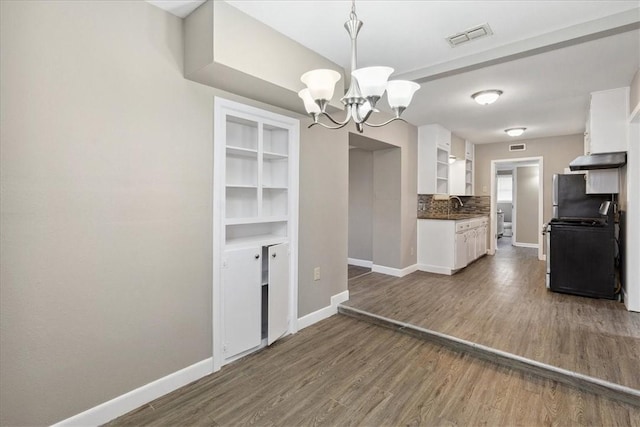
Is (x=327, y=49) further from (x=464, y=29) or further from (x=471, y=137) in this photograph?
(x=471, y=137)

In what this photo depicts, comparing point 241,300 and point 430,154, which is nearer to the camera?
point 241,300

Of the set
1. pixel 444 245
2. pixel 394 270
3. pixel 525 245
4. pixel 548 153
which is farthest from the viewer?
pixel 525 245

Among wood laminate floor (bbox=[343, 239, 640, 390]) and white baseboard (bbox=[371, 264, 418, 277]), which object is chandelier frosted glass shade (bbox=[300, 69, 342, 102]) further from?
white baseboard (bbox=[371, 264, 418, 277])

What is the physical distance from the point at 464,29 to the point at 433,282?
11.4ft

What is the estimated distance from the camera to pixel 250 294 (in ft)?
8.96

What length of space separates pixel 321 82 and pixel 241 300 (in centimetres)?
188

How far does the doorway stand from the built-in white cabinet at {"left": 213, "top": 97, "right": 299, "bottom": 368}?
1.72 meters

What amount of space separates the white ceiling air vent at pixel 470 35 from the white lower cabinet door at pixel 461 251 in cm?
341

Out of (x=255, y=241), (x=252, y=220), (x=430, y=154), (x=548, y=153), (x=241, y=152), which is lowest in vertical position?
(x=255, y=241)

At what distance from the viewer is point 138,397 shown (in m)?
2.07

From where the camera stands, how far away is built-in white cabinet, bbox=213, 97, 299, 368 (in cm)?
252

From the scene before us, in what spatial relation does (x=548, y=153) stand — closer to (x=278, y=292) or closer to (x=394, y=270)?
(x=394, y=270)

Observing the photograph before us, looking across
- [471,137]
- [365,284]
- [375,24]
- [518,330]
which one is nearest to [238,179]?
[375,24]

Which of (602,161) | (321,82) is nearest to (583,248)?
(602,161)
